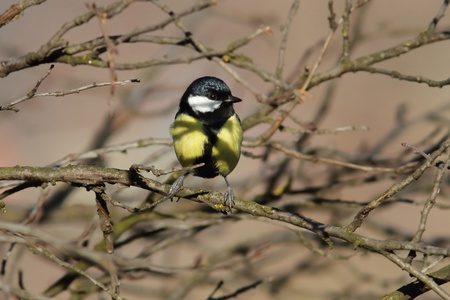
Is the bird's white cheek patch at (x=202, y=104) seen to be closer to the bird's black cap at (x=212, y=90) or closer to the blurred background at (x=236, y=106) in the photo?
the bird's black cap at (x=212, y=90)

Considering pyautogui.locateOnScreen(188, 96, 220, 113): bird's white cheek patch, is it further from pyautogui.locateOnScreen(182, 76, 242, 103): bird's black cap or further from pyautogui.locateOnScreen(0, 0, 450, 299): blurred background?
pyautogui.locateOnScreen(0, 0, 450, 299): blurred background

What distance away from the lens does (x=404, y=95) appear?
8117 mm

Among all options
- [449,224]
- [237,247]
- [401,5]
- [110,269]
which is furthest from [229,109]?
[401,5]

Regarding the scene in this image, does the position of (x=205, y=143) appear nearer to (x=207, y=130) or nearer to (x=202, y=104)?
(x=207, y=130)

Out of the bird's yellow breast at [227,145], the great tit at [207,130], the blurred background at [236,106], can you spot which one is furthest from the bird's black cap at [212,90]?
the blurred background at [236,106]

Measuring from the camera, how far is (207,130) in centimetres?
368

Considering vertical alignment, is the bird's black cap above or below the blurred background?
below

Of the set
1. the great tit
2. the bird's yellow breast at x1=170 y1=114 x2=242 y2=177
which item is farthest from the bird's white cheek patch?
the bird's yellow breast at x1=170 y1=114 x2=242 y2=177

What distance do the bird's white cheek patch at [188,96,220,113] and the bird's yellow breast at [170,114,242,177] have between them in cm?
16

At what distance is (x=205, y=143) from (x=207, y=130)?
11 cm

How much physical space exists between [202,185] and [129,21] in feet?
14.2

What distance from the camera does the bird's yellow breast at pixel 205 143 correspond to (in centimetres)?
359

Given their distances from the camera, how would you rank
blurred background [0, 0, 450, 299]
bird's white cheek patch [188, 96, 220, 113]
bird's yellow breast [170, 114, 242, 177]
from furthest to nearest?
blurred background [0, 0, 450, 299], bird's white cheek patch [188, 96, 220, 113], bird's yellow breast [170, 114, 242, 177]

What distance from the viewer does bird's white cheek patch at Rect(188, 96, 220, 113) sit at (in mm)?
3889
